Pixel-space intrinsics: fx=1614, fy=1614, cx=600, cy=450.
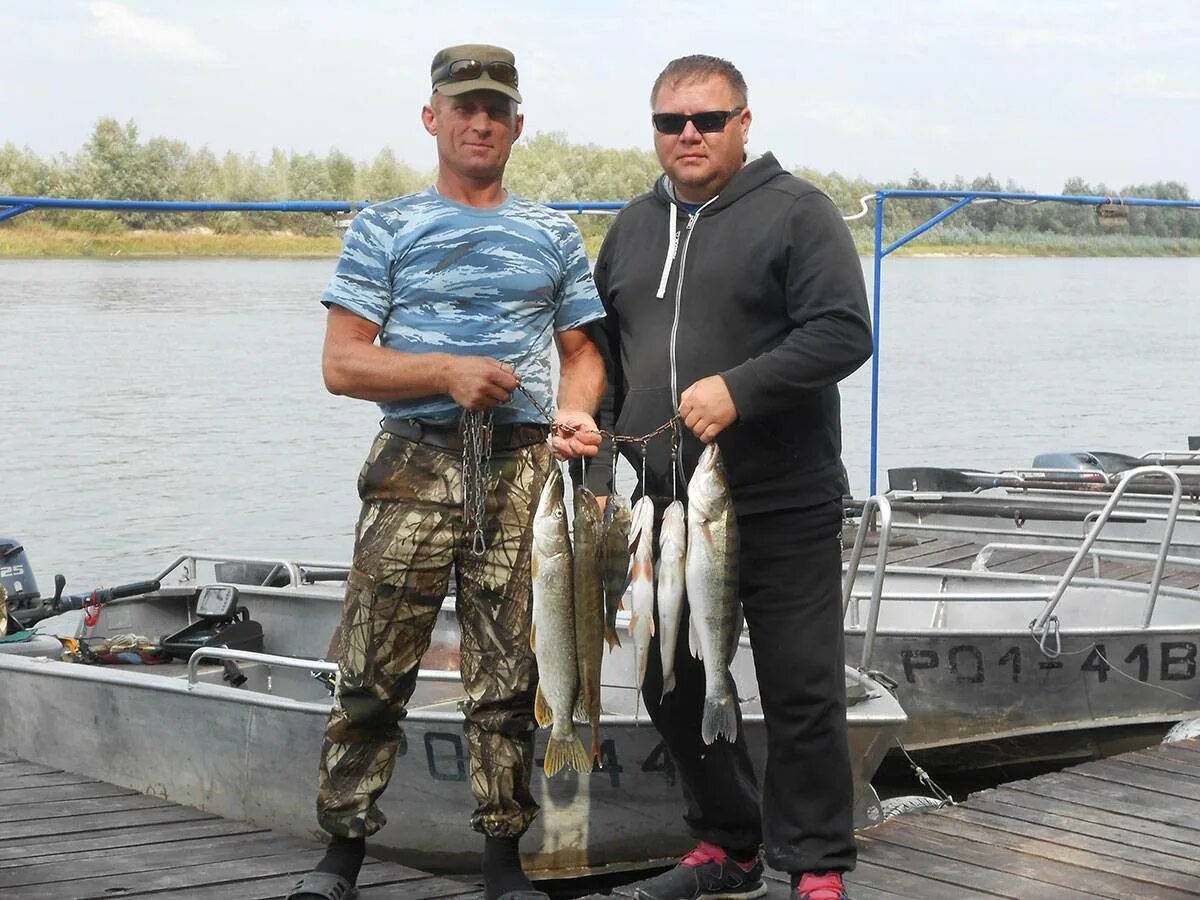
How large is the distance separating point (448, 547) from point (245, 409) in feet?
80.7

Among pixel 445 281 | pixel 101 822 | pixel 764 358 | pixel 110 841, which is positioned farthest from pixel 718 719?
pixel 101 822

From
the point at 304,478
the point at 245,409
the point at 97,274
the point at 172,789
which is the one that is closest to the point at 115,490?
the point at 304,478

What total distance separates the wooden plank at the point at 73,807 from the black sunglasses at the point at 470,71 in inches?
137

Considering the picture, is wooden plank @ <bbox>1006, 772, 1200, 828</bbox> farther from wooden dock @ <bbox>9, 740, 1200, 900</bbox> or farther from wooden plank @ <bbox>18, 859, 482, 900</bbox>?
wooden plank @ <bbox>18, 859, 482, 900</bbox>

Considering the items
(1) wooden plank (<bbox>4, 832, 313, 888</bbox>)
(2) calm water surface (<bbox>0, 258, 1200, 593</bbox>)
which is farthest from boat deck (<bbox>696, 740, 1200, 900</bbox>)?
(2) calm water surface (<bbox>0, 258, 1200, 593</bbox>)

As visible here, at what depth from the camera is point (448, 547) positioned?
4320mm

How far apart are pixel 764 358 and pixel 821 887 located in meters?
1.41

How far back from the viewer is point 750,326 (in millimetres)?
4160

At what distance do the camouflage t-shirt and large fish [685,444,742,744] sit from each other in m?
0.67

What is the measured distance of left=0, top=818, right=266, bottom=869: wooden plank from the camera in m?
5.59

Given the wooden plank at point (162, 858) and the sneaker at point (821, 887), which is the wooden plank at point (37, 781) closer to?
the wooden plank at point (162, 858)

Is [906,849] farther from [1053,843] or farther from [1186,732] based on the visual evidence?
[1186,732]

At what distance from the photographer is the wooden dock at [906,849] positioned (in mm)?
5023

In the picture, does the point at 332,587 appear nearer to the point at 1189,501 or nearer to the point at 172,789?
the point at 172,789
